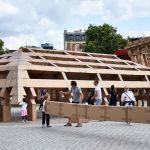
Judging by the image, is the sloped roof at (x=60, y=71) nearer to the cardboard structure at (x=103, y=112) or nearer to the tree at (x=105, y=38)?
the cardboard structure at (x=103, y=112)

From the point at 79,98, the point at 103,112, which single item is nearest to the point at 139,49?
the point at 79,98

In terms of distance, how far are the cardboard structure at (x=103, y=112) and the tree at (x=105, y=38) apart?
6122cm

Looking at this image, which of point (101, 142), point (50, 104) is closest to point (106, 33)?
point (50, 104)

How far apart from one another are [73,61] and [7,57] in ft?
14.7

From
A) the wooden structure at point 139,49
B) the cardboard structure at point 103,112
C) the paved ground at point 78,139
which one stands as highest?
the wooden structure at point 139,49

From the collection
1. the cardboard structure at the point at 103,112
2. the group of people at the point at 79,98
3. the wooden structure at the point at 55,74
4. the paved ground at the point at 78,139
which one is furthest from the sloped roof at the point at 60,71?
the paved ground at the point at 78,139

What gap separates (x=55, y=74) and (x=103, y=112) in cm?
1251

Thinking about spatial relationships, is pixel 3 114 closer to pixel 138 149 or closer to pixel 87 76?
pixel 87 76

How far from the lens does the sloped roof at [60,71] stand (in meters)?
23.2

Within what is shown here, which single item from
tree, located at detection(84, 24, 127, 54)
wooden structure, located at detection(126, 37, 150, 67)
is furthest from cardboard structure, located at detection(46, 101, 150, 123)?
tree, located at detection(84, 24, 127, 54)

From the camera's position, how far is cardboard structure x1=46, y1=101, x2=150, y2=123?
503 inches

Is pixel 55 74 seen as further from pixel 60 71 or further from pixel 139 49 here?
pixel 139 49

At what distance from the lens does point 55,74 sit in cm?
2658

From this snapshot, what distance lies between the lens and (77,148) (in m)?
11.2
